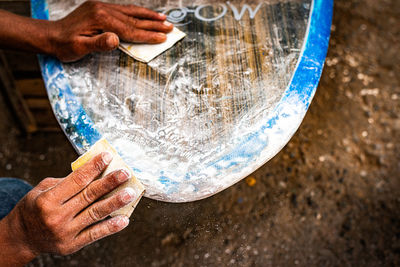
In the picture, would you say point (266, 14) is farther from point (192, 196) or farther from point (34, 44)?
point (34, 44)

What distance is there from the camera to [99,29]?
3.56 ft

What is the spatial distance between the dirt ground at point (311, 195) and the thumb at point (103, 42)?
586 millimetres

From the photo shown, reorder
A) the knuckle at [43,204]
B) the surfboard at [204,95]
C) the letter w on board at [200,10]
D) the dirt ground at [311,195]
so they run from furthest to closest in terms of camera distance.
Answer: the dirt ground at [311,195]
the letter w on board at [200,10]
the surfboard at [204,95]
the knuckle at [43,204]

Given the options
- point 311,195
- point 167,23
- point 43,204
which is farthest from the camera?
point 311,195

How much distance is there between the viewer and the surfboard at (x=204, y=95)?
94 cm

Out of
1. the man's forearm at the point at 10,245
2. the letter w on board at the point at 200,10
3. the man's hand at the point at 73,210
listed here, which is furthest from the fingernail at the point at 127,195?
the letter w on board at the point at 200,10

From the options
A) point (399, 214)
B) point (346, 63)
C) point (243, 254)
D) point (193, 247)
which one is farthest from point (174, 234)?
point (346, 63)

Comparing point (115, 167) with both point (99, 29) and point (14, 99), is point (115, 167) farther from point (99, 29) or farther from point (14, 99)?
point (14, 99)

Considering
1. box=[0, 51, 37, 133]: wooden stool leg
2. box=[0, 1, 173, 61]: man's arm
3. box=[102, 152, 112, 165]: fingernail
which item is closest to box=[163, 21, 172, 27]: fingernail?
box=[0, 1, 173, 61]: man's arm

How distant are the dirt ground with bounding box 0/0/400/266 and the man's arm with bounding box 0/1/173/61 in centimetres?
61

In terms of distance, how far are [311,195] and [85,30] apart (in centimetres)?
132

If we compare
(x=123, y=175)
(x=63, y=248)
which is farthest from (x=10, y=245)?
(x=123, y=175)

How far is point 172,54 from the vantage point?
3.66 ft

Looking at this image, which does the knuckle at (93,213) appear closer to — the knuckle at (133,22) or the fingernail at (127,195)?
the fingernail at (127,195)
